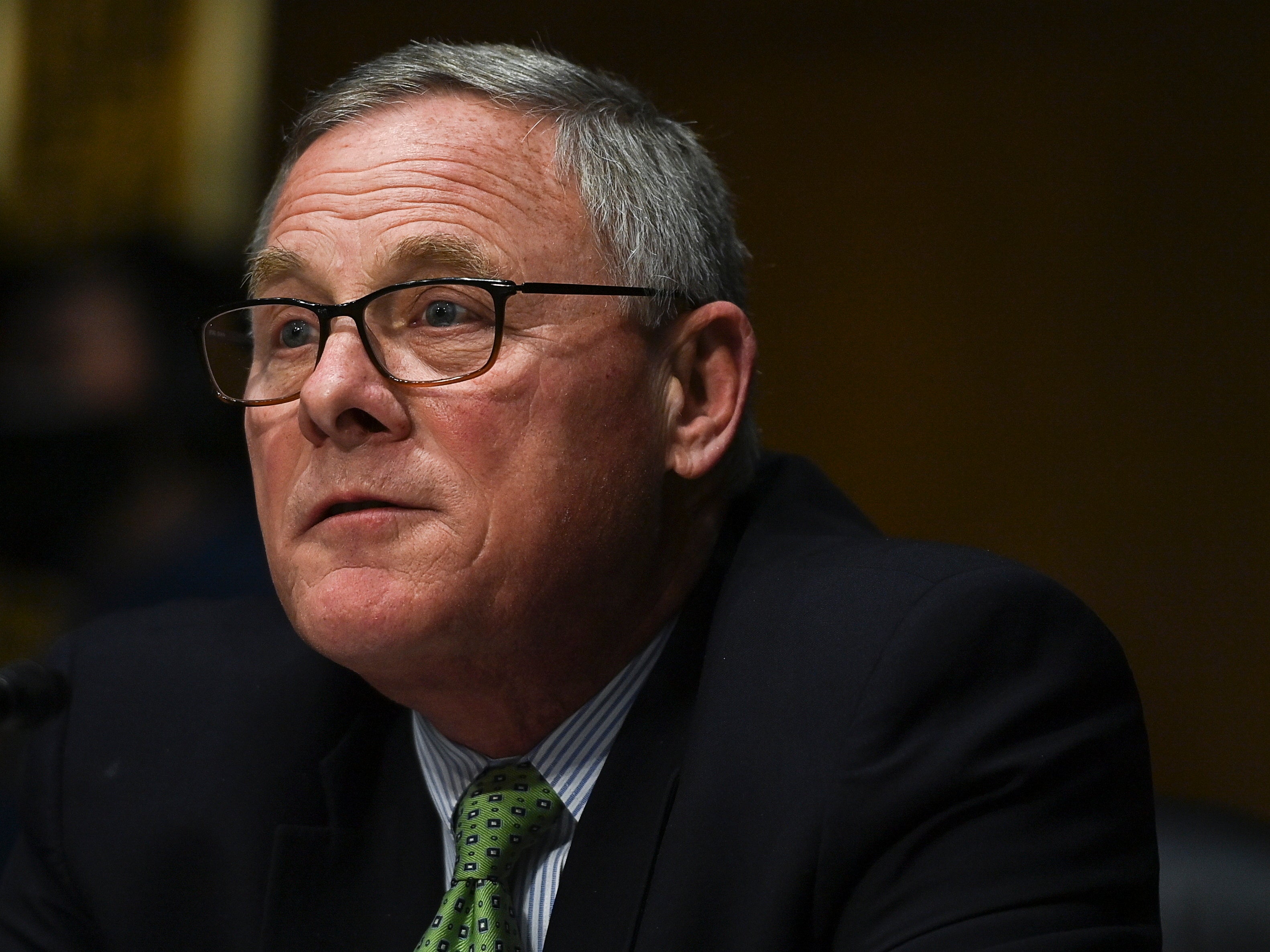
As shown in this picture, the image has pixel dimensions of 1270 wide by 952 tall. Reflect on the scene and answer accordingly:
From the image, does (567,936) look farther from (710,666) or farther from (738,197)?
(738,197)

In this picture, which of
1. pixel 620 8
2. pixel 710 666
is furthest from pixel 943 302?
pixel 710 666

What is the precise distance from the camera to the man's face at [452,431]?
126 centimetres

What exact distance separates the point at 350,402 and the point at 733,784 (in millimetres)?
508

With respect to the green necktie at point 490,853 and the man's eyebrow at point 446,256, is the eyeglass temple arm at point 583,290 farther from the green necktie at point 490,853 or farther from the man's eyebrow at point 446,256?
the green necktie at point 490,853

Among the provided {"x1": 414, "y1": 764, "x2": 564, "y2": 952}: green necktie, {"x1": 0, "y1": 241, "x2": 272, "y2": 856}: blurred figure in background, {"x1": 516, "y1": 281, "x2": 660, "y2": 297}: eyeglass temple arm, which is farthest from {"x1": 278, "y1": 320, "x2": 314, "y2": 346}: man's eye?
{"x1": 0, "y1": 241, "x2": 272, "y2": 856}: blurred figure in background

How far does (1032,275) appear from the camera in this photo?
256 centimetres

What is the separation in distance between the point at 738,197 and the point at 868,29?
16.4 inches

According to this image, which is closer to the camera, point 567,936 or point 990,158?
point 567,936

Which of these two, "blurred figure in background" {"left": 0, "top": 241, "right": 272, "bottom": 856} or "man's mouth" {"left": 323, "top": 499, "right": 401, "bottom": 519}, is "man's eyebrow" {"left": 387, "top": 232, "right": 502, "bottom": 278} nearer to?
"man's mouth" {"left": 323, "top": 499, "right": 401, "bottom": 519}

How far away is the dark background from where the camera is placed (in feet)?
8.02

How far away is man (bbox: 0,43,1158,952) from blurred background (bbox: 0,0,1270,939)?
0.85 metres

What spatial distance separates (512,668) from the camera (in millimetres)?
1369

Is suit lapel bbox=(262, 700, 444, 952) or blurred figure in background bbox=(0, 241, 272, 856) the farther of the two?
blurred figure in background bbox=(0, 241, 272, 856)

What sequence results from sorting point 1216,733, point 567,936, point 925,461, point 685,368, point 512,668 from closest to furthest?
point 567,936, point 512,668, point 685,368, point 1216,733, point 925,461
